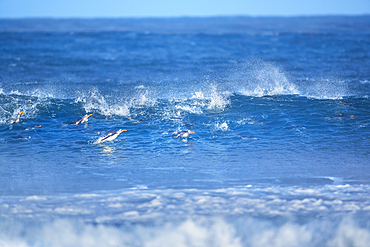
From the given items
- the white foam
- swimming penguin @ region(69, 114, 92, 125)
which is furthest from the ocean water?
swimming penguin @ region(69, 114, 92, 125)

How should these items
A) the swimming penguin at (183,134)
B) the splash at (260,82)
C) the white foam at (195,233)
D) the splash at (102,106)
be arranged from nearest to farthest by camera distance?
the white foam at (195,233) → the swimming penguin at (183,134) → the splash at (102,106) → the splash at (260,82)

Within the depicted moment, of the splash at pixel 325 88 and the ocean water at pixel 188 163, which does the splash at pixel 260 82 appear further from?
the splash at pixel 325 88

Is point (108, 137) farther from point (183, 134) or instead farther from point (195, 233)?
point (195, 233)

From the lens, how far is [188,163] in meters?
8.41

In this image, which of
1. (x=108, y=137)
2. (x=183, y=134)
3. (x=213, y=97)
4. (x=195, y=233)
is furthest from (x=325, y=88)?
→ (x=195, y=233)

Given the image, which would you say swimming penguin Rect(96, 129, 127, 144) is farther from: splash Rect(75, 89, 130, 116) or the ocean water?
splash Rect(75, 89, 130, 116)

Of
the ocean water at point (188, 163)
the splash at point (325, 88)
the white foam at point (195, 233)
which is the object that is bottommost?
the white foam at point (195, 233)

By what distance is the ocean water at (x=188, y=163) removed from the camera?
235 inches

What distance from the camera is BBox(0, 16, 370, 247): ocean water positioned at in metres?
5.96

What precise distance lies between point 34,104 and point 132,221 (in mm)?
8630

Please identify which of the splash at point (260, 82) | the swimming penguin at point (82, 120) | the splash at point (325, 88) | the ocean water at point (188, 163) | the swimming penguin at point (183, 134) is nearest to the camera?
the ocean water at point (188, 163)

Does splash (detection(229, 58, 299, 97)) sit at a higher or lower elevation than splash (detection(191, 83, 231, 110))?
higher

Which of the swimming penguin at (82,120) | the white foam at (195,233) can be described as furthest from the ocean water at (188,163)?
the swimming penguin at (82,120)

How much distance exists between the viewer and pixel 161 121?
37.6 ft
